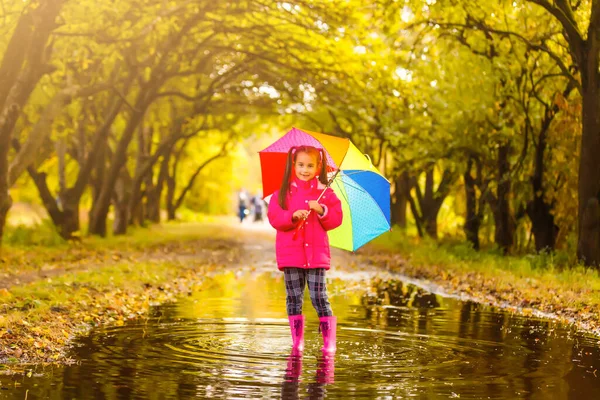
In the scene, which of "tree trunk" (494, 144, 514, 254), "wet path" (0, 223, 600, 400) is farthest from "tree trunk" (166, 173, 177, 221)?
"wet path" (0, 223, 600, 400)

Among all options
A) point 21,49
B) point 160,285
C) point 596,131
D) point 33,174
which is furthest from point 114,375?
point 33,174

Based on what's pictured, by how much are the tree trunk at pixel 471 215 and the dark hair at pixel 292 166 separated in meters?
18.0

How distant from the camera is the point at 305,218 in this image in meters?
9.56

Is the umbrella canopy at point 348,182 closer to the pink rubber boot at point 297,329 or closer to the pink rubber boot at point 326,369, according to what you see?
the pink rubber boot at point 297,329

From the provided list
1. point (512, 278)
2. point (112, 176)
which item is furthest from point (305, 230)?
point (112, 176)

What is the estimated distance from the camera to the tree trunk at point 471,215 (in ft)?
91.5

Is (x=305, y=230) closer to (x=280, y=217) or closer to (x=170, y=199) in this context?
(x=280, y=217)

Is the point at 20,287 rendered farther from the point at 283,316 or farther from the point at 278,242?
the point at 278,242

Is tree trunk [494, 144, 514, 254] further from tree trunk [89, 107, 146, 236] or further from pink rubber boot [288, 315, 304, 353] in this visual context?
pink rubber boot [288, 315, 304, 353]

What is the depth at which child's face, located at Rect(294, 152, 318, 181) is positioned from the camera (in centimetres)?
973

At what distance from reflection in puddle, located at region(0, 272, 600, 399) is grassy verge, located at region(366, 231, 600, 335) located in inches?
40.9

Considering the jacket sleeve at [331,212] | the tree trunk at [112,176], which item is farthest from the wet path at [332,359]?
the tree trunk at [112,176]

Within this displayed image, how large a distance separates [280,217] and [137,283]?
8047 millimetres

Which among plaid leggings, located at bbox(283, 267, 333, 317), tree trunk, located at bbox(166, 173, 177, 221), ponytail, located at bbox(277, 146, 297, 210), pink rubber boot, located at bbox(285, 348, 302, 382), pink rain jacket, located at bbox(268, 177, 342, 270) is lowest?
pink rubber boot, located at bbox(285, 348, 302, 382)
